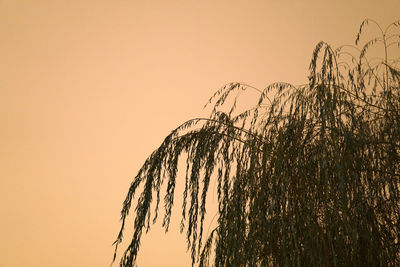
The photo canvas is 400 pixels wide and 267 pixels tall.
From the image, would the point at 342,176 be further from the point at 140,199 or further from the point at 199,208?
the point at 140,199

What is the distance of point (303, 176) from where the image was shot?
4.06 feet

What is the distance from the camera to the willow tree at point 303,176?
1172 mm

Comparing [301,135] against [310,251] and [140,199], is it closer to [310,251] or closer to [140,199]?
[310,251]

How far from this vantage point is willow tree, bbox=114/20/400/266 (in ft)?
3.84

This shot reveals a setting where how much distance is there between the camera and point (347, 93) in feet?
4.61

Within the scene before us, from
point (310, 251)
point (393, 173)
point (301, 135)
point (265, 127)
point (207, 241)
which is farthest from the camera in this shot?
point (207, 241)

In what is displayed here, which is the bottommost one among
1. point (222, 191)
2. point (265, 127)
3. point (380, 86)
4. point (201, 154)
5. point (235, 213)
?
point (235, 213)

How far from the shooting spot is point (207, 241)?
176cm

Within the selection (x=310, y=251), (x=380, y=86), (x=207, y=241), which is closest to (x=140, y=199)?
(x=207, y=241)

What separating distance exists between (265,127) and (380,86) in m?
0.52

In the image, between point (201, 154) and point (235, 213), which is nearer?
point (235, 213)

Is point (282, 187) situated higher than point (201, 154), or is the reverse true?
point (201, 154)

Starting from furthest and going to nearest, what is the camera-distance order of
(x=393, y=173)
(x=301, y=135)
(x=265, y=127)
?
(x=265, y=127) < (x=301, y=135) < (x=393, y=173)

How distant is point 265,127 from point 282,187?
1.25 ft
